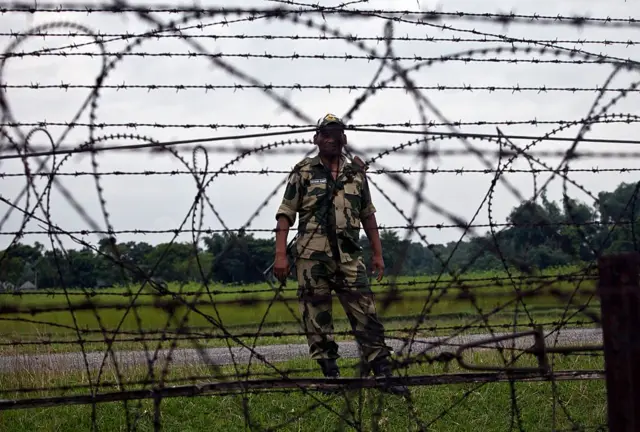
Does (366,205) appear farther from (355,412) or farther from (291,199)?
(355,412)

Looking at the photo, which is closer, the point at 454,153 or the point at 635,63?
the point at 454,153

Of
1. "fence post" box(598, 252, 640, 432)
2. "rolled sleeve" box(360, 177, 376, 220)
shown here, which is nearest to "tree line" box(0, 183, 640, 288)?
"fence post" box(598, 252, 640, 432)

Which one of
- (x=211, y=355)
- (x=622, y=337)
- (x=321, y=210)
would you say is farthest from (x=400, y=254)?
(x=211, y=355)

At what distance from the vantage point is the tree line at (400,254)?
145 inches

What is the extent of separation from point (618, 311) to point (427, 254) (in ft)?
4.72

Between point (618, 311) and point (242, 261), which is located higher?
point (242, 261)

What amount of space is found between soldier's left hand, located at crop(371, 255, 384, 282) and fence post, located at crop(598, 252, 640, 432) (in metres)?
2.99

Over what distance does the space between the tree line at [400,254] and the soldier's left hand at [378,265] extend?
121 centimetres

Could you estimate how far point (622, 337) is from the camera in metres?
2.93

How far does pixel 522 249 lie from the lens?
4.25 m

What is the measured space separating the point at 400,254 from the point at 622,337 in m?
0.89

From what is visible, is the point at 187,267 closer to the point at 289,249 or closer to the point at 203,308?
the point at 203,308

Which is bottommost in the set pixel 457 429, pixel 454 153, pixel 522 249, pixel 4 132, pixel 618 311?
pixel 457 429

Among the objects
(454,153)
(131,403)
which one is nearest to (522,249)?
(454,153)
